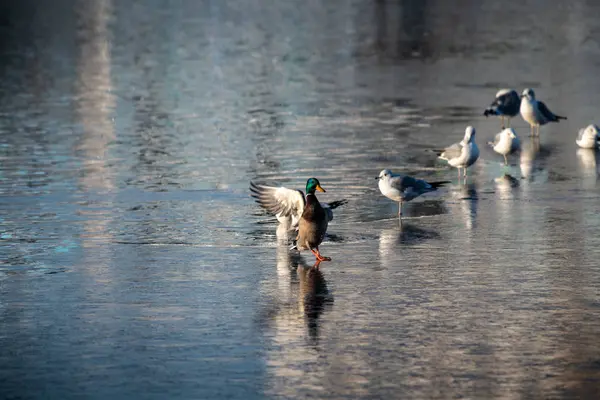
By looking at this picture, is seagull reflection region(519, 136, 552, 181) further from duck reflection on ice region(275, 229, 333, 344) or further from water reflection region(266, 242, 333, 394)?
water reflection region(266, 242, 333, 394)

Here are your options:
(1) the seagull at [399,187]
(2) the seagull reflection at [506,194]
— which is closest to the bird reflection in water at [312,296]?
(1) the seagull at [399,187]

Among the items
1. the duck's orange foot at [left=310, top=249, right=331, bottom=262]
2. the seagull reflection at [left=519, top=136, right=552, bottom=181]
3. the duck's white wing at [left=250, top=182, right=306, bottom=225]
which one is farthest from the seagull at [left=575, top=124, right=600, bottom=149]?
the duck's orange foot at [left=310, top=249, right=331, bottom=262]

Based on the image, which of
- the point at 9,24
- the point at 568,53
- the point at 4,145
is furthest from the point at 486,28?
the point at 4,145

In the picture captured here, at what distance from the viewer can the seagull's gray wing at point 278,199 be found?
1432cm

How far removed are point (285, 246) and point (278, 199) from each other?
1.60ft

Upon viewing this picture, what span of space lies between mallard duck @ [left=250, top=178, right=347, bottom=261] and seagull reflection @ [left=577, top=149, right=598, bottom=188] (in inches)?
202

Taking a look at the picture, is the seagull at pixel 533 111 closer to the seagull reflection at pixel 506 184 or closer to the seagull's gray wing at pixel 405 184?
the seagull reflection at pixel 506 184

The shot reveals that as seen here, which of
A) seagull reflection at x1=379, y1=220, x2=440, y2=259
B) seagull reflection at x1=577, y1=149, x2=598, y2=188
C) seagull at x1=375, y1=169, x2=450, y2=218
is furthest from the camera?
seagull reflection at x1=577, y1=149, x2=598, y2=188

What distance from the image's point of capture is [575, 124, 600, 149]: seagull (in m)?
21.8

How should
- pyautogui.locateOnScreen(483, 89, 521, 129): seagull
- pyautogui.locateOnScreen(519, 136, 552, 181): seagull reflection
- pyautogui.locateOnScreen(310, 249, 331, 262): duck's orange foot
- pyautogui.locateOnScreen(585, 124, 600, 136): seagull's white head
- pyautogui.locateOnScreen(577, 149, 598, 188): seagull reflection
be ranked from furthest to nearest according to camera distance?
pyautogui.locateOnScreen(483, 89, 521, 129): seagull
pyautogui.locateOnScreen(585, 124, 600, 136): seagull's white head
pyautogui.locateOnScreen(519, 136, 552, 181): seagull reflection
pyautogui.locateOnScreen(577, 149, 598, 188): seagull reflection
pyautogui.locateOnScreen(310, 249, 331, 262): duck's orange foot

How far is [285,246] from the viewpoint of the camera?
1438 centimetres

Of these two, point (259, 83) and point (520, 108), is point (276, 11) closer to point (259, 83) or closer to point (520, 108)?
point (259, 83)

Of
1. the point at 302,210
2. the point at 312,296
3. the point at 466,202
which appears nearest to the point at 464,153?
the point at 466,202

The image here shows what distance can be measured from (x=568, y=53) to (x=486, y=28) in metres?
12.7
